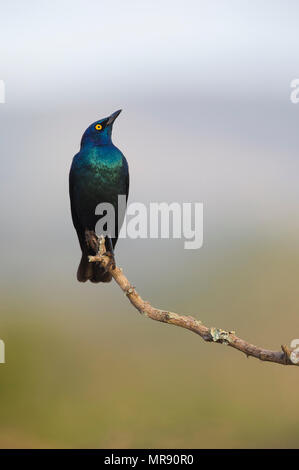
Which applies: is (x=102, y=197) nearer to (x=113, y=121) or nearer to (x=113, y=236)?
(x=113, y=236)

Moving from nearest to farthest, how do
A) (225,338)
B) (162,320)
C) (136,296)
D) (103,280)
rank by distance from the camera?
1. (225,338)
2. (162,320)
3. (136,296)
4. (103,280)

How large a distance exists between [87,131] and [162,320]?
248cm

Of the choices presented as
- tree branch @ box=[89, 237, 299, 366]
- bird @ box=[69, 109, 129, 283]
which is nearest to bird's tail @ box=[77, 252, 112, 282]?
bird @ box=[69, 109, 129, 283]

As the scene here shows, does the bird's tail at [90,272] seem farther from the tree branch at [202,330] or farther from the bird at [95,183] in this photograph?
the tree branch at [202,330]

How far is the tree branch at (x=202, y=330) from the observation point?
133 inches

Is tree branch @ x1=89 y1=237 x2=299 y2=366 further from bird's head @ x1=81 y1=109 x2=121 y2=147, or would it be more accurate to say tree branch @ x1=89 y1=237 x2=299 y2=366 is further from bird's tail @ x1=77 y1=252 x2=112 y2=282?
bird's head @ x1=81 y1=109 x2=121 y2=147

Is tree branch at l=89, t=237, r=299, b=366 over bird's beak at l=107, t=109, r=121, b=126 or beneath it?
beneath

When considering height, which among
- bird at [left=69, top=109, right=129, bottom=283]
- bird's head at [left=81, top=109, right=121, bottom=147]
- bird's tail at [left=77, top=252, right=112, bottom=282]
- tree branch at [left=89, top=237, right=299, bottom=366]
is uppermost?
bird's head at [left=81, top=109, right=121, bottom=147]

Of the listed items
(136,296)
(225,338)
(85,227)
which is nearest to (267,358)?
(225,338)

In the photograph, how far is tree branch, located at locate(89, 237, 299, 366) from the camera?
133 inches

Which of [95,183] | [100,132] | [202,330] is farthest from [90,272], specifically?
[202,330]

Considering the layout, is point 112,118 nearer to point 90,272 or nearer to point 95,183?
point 95,183

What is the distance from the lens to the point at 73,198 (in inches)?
222

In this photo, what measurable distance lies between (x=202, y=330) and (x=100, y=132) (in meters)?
2.61
